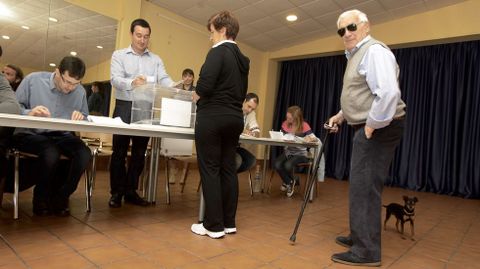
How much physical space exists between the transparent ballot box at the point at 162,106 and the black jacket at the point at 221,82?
322 millimetres

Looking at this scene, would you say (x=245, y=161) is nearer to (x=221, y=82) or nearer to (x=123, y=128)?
(x=221, y=82)

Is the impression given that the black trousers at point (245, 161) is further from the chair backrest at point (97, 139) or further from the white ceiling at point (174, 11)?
the white ceiling at point (174, 11)

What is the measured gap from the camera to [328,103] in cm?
669

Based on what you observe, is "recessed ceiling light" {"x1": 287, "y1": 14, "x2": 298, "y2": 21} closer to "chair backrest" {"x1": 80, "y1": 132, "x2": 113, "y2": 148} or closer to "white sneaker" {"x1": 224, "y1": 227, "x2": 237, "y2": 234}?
"chair backrest" {"x1": 80, "y1": 132, "x2": 113, "y2": 148}

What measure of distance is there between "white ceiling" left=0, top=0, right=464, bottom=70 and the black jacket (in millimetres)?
2983

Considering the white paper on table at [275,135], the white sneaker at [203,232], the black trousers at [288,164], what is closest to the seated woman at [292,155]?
the black trousers at [288,164]

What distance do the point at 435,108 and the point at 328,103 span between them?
1.86 meters

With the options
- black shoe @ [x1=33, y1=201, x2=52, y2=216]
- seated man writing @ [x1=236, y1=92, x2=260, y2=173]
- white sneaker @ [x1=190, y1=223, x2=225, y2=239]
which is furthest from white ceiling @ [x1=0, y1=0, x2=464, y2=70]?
white sneaker @ [x1=190, y1=223, x2=225, y2=239]

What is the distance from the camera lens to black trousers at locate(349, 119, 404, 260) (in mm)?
1721

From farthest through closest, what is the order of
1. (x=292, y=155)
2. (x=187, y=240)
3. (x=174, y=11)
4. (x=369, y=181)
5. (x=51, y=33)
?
(x=174, y=11), (x=51, y=33), (x=292, y=155), (x=187, y=240), (x=369, y=181)

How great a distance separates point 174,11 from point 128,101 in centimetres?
331

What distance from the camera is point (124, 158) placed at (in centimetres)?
253

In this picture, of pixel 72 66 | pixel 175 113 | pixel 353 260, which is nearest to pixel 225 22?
pixel 175 113

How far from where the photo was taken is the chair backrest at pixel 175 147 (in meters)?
3.25
